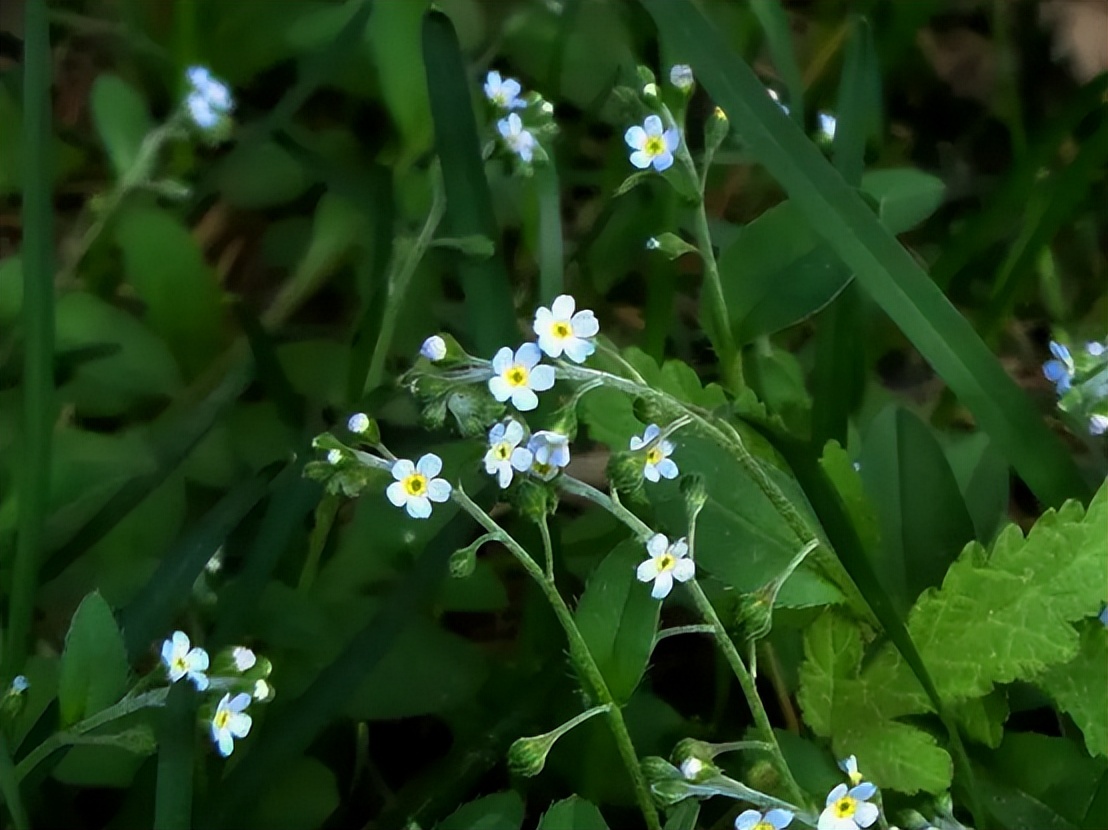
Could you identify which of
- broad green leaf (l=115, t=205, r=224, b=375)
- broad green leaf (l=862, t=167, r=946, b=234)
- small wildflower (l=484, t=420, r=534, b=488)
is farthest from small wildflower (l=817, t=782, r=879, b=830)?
broad green leaf (l=115, t=205, r=224, b=375)

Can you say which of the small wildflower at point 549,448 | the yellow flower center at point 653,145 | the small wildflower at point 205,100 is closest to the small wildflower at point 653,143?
the yellow flower center at point 653,145

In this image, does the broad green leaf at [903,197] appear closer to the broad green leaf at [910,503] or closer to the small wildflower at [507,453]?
the broad green leaf at [910,503]

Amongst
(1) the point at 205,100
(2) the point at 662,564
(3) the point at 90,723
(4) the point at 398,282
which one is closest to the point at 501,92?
(4) the point at 398,282

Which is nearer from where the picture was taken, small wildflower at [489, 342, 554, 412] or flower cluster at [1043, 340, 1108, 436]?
small wildflower at [489, 342, 554, 412]

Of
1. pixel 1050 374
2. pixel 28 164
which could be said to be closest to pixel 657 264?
pixel 1050 374

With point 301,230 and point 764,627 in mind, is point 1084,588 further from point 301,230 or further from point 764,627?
point 301,230

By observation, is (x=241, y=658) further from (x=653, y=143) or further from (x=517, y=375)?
(x=653, y=143)

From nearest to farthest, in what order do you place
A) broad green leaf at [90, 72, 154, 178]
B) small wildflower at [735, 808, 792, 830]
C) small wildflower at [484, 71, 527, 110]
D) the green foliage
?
small wildflower at [735, 808, 792, 830], the green foliage, small wildflower at [484, 71, 527, 110], broad green leaf at [90, 72, 154, 178]

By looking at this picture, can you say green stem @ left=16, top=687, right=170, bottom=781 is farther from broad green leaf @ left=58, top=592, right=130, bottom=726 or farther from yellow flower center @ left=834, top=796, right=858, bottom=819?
yellow flower center @ left=834, top=796, right=858, bottom=819
